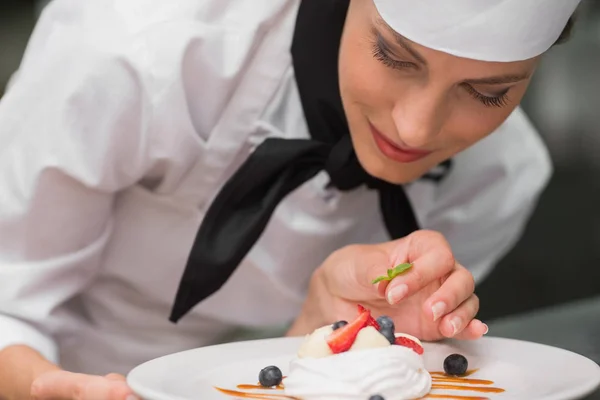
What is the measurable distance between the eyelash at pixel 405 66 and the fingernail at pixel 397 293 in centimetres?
24

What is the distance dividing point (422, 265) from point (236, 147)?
1.12 feet

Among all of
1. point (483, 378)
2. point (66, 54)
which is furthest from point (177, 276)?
point (483, 378)

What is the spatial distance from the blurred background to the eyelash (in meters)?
1.44

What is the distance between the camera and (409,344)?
867 millimetres

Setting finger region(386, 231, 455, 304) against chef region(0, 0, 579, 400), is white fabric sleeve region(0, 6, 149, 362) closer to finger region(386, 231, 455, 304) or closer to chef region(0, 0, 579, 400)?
chef region(0, 0, 579, 400)

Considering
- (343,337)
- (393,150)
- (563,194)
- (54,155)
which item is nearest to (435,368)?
(343,337)

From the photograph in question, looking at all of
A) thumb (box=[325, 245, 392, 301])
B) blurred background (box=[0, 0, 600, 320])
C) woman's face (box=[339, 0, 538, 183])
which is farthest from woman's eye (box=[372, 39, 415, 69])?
blurred background (box=[0, 0, 600, 320])

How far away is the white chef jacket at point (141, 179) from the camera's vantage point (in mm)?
1019

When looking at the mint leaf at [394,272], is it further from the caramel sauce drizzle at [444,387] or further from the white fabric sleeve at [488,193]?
the white fabric sleeve at [488,193]

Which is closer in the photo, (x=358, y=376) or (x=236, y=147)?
(x=358, y=376)

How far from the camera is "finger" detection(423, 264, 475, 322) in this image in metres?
0.86

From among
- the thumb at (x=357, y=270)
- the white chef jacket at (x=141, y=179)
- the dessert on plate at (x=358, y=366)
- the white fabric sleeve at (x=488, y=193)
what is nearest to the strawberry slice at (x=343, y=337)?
the dessert on plate at (x=358, y=366)

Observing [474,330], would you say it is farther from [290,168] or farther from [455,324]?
[290,168]

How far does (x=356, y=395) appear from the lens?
31.0 inches
